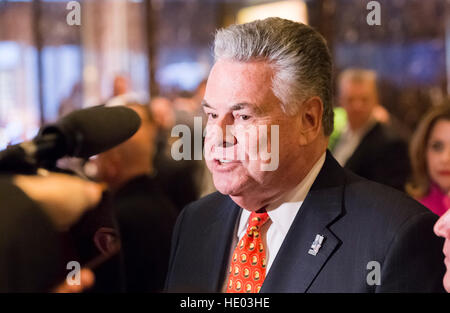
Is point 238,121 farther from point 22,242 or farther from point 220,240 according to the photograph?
point 22,242

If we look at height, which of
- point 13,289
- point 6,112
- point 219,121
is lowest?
point 6,112

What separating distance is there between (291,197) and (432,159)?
1207mm

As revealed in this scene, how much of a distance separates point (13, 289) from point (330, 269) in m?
0.61

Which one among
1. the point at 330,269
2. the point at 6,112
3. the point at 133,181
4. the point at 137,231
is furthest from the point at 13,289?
the point at 6,112

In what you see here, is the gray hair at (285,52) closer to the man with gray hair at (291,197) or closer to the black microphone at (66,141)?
the man with gray hair at (291,197)

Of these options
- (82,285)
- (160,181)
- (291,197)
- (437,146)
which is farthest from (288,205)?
(437,146)

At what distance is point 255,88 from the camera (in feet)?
3.92

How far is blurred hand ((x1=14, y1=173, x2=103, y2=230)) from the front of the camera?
867 mm

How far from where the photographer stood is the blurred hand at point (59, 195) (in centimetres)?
87

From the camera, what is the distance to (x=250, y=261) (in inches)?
49.3

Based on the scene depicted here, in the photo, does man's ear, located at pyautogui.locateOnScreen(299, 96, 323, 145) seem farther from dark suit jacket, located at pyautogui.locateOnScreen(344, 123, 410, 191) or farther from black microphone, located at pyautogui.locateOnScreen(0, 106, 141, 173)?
dark suit jacket, located at pyautogui.locateOnScreen(344, 123, 410, 191)

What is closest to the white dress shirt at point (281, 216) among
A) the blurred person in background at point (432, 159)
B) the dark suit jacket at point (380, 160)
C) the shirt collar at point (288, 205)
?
the shirt collar at point (288, 205)

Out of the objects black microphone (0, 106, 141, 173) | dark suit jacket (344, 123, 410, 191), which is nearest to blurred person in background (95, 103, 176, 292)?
black microphone (0, 106, 141, 173)
